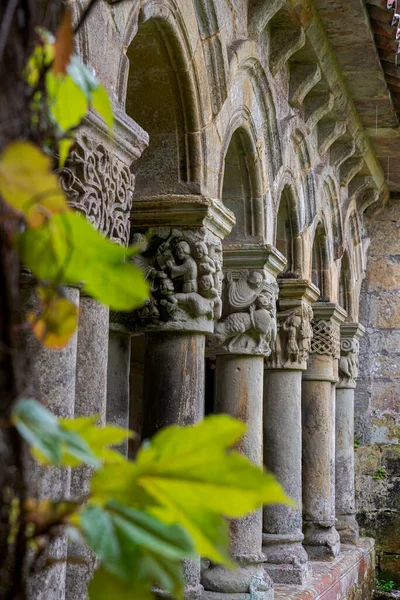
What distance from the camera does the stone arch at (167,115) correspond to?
4.66 metres

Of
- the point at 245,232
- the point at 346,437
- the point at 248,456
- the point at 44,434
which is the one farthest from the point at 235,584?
the point at 44,434

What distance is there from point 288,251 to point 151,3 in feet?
12.0

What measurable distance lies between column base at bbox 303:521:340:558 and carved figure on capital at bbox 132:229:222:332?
392 centimetres


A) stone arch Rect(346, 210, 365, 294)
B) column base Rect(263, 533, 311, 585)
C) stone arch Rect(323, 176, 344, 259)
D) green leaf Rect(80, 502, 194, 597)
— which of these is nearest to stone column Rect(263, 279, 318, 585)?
column base Rect(263, 533, 311, 585)

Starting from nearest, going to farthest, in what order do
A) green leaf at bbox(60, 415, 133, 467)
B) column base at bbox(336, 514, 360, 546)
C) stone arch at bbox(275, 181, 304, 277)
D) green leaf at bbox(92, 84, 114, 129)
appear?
green leaf at bbox(60, 415, 133, 467) → green leaf at bbox(92, 84, 114, 129) → stone arch at bbox(275, 181, 304, 277) → column base at bbox(336, 514, 360, 546)

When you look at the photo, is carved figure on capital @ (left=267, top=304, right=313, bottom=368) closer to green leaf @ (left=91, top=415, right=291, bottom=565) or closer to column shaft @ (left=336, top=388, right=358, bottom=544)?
column shaft @ (left=336, top=388, right=358, bottom=544)

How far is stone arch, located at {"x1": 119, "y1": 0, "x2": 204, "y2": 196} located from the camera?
4656 millimetres

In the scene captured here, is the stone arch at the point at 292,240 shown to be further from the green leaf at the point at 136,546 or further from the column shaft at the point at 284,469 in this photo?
the green leaf at the point at 136,546

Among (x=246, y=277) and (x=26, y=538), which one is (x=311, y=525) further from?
(x=26, y=538)

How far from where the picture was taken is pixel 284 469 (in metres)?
6.97

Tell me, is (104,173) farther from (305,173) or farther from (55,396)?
(305,173)

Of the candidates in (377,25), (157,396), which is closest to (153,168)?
(157,396)

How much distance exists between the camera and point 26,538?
0.67 meters

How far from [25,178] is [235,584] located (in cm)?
502
